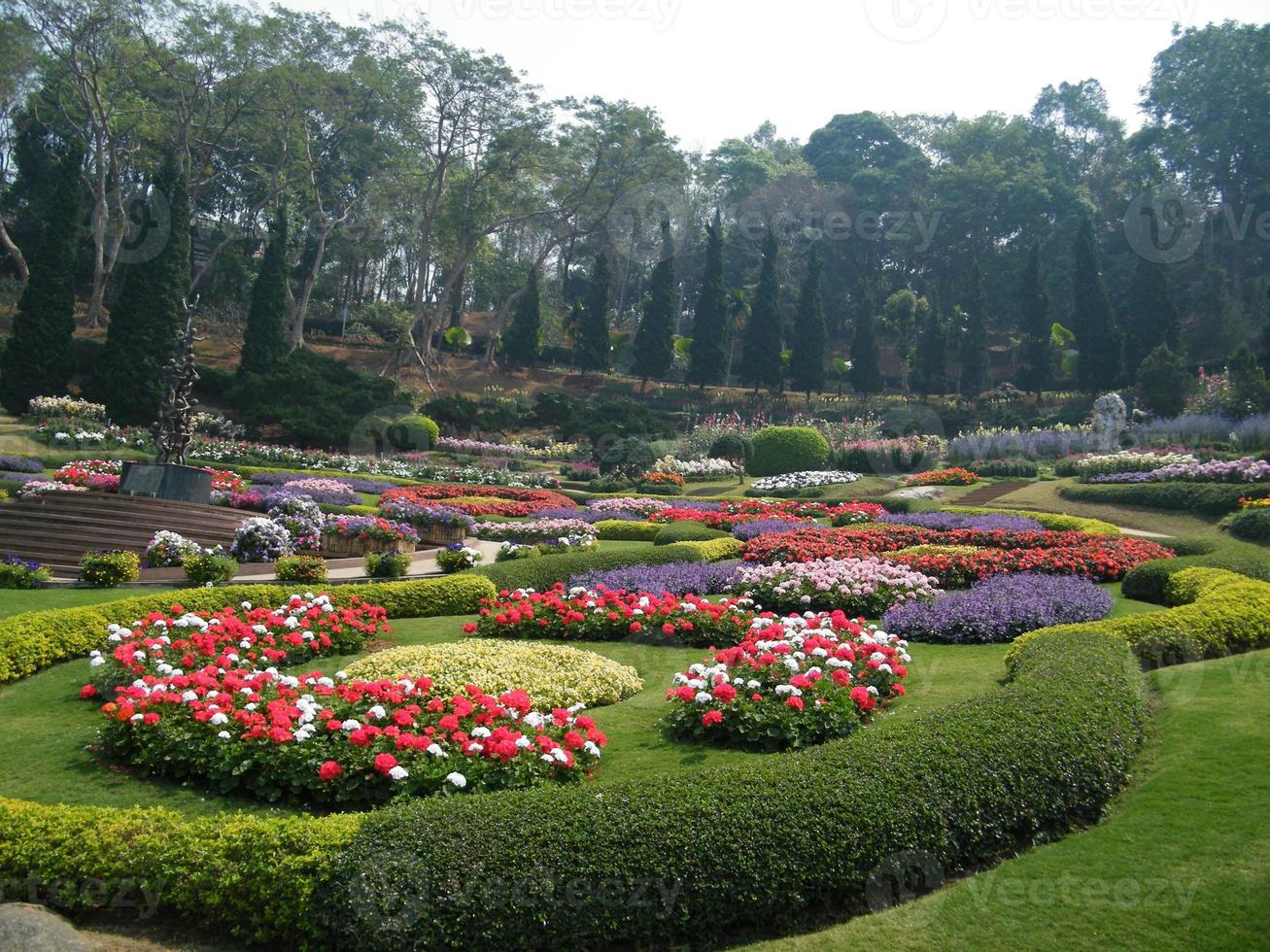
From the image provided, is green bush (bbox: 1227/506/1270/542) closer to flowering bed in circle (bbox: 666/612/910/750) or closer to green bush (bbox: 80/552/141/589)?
flowering bed in circle (bbox: 666/612/910/750)

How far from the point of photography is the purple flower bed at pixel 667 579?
11047mm

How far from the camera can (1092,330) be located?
137 feet

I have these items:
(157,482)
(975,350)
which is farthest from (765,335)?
(157,482)

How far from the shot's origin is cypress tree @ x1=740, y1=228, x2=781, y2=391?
47.1 meters

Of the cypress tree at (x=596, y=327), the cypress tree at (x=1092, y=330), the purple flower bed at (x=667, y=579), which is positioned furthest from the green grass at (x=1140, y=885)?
the cypress tree at (x=596, y=327)

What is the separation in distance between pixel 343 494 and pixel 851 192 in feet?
161

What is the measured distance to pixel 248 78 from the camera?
124 ft

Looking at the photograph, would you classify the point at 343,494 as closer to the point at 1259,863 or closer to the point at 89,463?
the point at 89,463

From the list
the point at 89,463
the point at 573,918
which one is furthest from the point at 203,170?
the point at 573,918

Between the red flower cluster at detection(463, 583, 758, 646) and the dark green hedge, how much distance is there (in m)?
3.78

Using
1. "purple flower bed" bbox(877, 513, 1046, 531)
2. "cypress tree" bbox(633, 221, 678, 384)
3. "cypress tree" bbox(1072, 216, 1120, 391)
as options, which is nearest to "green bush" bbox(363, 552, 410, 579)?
"purple flower bed" bbox(877, 513, 1046, 531)

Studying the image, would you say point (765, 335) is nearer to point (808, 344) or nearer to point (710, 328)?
point (808, 344)

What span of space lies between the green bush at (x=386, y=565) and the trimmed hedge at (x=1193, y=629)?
8147 millimetres

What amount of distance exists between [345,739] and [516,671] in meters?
1.97
